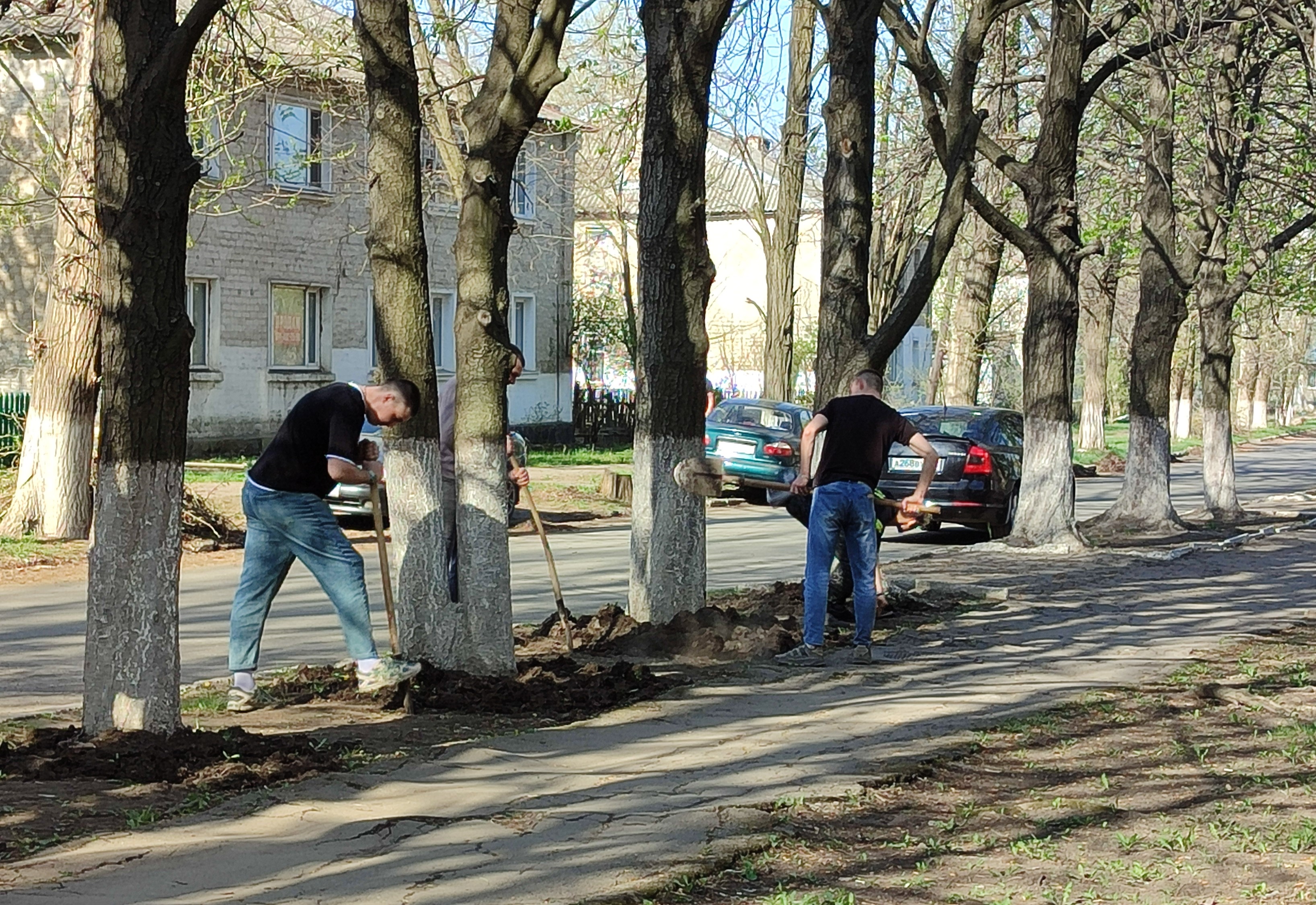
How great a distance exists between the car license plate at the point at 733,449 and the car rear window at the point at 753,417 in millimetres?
340

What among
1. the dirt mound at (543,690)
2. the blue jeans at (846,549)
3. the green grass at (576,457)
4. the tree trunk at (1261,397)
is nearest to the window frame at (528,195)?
the green grass at (576,457)

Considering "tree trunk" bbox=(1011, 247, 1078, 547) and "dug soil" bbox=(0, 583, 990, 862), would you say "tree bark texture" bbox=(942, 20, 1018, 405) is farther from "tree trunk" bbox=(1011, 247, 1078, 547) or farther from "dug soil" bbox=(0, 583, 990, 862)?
"dug soil" bbox=(0, 583, 990, 862)

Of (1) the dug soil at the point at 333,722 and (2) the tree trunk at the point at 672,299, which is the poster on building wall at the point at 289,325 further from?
(2) the tree trunk at the point at 672,299

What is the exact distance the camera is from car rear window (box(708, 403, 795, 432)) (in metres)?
25.2

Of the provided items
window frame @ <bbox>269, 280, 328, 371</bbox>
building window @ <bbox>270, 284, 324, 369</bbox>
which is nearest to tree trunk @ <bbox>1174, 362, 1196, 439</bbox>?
window frame @ <bbox>269, 280, 328, 371</bbox>

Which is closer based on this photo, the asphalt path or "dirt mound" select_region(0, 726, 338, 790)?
"dirt mound" select_region(0, 726, 338, 790)

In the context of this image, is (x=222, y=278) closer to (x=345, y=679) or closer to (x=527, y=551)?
(x=527, y=551)

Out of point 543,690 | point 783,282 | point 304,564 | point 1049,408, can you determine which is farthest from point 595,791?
point 783,282

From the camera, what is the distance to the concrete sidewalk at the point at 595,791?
5246 mm

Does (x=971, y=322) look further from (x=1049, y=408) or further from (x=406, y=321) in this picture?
(x=406, y=321)

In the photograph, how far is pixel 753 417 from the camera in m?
25.5

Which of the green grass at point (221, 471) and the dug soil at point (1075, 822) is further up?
the green grass at point (221, 471)

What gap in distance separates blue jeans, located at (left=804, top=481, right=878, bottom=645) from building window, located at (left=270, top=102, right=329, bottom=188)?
20.0 m

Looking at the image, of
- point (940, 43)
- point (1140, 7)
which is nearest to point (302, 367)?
point (940, 43)
